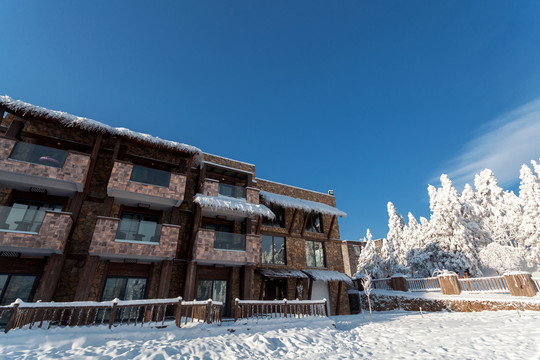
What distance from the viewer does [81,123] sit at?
12.7 meters

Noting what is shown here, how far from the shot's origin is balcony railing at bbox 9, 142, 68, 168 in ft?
37.8

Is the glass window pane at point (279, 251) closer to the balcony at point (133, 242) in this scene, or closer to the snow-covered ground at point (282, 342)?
the snow-covered ground at point (282, 342)

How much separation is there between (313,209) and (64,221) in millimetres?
15463

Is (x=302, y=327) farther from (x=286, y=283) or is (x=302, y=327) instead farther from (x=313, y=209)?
(x=313, y=209)

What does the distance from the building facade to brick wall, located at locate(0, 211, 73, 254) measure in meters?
0.03

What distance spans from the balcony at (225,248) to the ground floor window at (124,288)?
10.1 ft

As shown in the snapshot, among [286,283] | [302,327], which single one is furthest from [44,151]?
[286,283]

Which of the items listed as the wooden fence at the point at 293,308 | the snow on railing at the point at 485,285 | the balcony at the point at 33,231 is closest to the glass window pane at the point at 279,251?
the wooden fence at the point at 293,308

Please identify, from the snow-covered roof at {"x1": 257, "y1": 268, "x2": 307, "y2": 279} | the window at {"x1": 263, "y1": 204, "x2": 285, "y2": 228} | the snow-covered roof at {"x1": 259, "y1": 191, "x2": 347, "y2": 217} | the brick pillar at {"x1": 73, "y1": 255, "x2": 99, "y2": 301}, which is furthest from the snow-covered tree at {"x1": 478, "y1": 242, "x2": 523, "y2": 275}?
the brick pillar at {"x1": 73, "y1": 255, "x2": 99, "y2": 301}

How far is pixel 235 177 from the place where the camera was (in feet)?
59.2

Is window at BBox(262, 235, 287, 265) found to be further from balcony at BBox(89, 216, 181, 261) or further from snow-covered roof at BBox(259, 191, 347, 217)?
balcony at BBox(89, 216, 181, 261)

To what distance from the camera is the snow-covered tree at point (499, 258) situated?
23.9 meters

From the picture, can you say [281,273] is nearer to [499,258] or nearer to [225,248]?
[225,248]

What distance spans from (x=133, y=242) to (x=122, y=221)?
1891 millimetres
